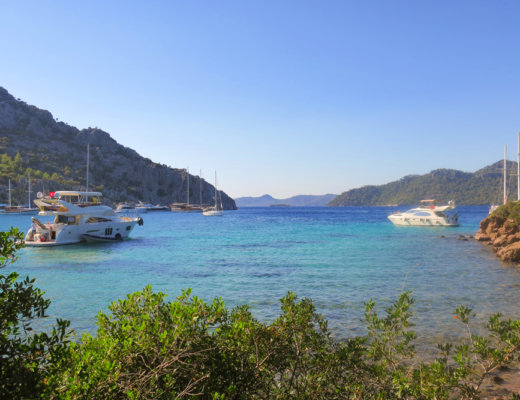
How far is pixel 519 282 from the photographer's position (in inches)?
654

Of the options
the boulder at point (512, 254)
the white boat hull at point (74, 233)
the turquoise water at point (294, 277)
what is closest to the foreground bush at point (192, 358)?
the turquoise water at point (294, 277)

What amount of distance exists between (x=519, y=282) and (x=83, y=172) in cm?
15021

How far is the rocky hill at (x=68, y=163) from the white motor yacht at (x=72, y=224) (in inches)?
3851

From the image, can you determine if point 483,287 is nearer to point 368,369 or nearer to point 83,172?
point 368,369

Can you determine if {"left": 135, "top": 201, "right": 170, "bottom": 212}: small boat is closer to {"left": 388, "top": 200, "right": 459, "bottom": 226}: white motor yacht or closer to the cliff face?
{"left": 388, "top": 200, "right": 459, "bottom": 226}: white motor yacht

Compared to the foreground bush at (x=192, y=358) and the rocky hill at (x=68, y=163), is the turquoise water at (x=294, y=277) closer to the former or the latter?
the foreground bush at (x=192, y=358)

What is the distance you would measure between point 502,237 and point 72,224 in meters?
38.6

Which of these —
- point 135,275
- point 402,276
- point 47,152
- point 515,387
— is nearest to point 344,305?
point 515,387

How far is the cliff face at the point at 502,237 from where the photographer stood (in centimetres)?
2273

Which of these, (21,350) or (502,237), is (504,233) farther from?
(21,350)

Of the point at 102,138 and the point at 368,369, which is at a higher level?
the point at 102,138

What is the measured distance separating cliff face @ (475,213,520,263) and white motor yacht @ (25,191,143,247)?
1366 inches

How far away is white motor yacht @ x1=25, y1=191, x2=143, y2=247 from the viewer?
105ft

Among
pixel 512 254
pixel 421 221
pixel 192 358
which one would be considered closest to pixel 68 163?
pixel 421 221
